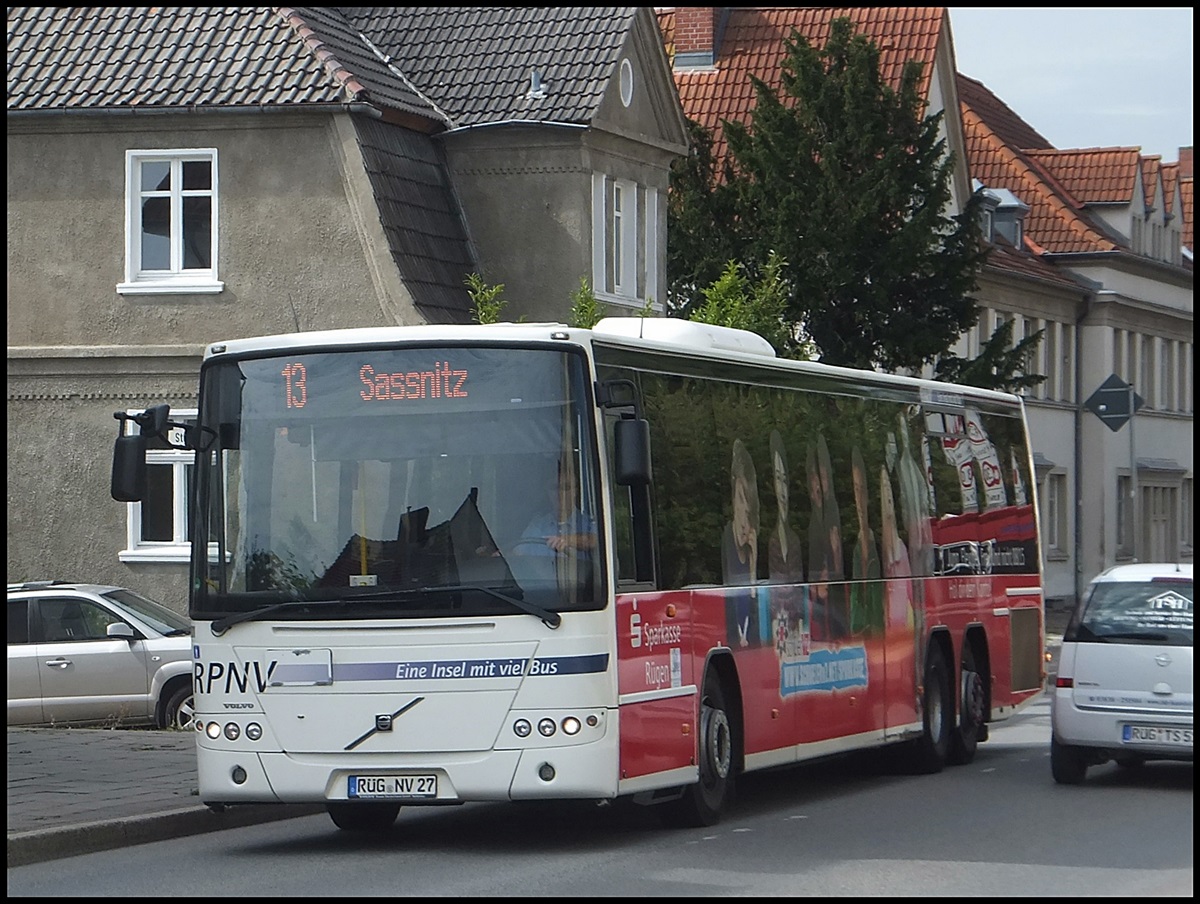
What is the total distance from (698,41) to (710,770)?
38366mm

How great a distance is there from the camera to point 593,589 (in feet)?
42.0

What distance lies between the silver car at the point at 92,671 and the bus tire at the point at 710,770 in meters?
8.76

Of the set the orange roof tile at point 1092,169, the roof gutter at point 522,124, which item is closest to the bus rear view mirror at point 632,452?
the roof gutter at point 522,124

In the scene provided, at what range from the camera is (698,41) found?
5100cm

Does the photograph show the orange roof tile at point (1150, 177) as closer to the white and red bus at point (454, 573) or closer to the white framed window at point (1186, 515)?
the white framed window at point (1186, 515)

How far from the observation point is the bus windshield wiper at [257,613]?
13.0m

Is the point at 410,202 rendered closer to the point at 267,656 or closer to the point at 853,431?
the point at 853,431

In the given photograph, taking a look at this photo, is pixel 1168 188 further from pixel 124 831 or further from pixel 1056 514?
pixel 124 831

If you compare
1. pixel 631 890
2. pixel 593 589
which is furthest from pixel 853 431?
pixel 631 890

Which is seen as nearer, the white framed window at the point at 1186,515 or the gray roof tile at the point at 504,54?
the gray roof tile at the point at 504,54

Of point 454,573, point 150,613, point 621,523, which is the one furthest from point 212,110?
point 454,573

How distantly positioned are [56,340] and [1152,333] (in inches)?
1605

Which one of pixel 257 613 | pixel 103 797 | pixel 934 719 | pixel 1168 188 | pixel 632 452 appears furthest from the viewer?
pixel 1168 188

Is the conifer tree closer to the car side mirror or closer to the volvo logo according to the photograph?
the car side mirror
